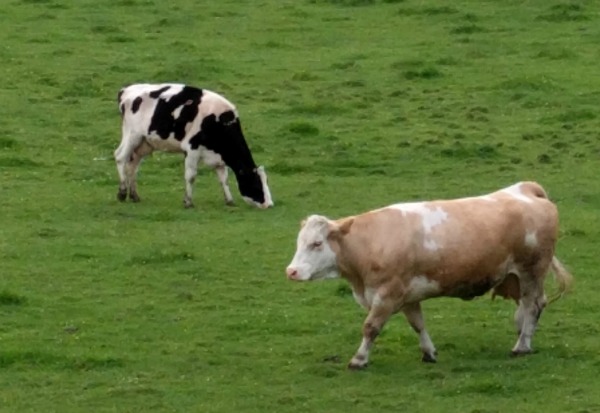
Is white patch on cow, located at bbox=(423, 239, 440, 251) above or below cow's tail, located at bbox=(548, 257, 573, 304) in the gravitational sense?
above

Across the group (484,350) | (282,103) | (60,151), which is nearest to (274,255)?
(484,350)

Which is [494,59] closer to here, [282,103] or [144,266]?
[282,103]

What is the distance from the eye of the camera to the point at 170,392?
1201cm

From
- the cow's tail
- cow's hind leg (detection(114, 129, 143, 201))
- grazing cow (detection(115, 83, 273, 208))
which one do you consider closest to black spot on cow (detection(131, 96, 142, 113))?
grazing cow (detection(115, 83, 273, 208))

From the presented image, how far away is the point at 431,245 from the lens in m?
12.3

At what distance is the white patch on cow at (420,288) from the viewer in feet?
40.3

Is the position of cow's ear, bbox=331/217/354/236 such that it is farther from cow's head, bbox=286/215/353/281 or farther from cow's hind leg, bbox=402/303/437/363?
cow's hind leg, bbox=402/303/437/363

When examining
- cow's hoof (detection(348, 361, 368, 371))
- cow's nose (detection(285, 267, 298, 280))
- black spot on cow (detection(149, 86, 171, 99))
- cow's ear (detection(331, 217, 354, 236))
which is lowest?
black spot on cow (detection(149, 86, 171, 99))

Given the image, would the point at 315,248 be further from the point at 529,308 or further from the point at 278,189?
the point at 278,189

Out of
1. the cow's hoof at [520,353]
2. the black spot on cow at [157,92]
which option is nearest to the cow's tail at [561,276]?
the cow's hoof at [520,353]

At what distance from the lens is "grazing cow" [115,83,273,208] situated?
19297 mm

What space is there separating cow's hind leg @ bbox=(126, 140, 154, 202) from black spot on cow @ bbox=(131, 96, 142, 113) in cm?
41

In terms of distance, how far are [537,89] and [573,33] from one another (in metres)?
4.17

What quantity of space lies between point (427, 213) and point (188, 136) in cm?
727
